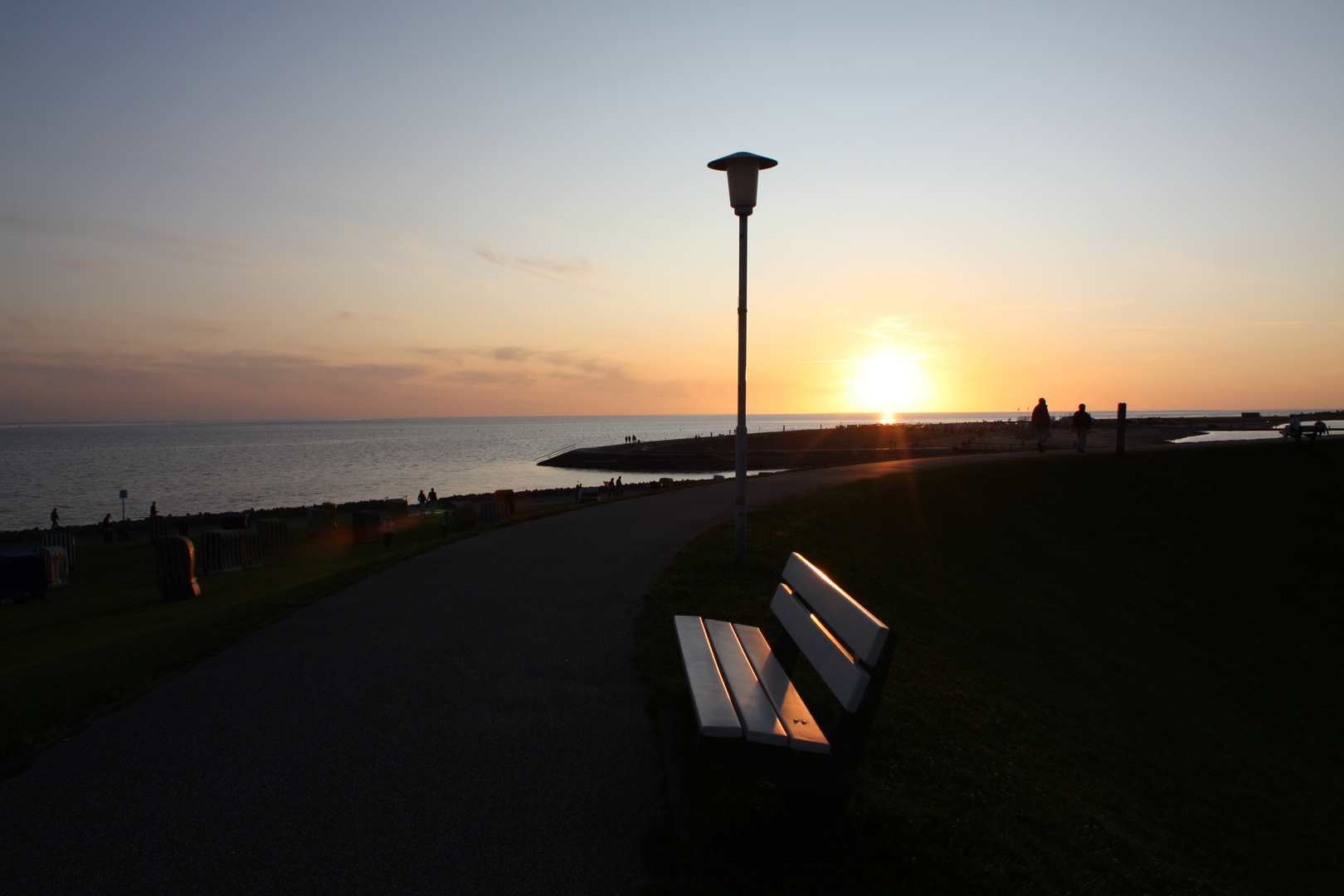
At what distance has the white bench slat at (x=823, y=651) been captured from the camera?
11.3ft

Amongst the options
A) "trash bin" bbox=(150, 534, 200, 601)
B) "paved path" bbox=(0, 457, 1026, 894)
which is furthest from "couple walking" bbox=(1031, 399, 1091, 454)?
"trash bin" bbox=(150, 534, 200, 601)

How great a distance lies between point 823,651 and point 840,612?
24cm

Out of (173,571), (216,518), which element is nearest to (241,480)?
(216,518)

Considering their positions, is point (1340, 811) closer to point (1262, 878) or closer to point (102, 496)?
point (1262, 878)

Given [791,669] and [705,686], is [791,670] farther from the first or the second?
[705,686]

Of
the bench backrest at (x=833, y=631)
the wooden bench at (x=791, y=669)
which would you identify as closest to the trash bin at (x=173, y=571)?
the wooden bench at (x=791, y=669)

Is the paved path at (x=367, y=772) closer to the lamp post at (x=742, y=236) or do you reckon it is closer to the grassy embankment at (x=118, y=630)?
the grassy embankment at (x=118, y=630)

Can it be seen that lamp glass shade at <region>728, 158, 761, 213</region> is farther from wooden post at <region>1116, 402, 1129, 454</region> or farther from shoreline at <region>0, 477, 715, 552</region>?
shoreline at <region>0, 477, 715, 552</region>

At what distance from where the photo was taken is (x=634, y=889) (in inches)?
131

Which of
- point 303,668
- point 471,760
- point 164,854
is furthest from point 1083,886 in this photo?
point 303,668

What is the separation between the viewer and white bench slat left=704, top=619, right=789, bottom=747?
3461mm

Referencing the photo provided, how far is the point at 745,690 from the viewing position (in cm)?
405

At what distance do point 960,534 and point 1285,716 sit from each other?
6.22m

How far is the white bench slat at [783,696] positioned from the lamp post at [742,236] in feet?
13.8
